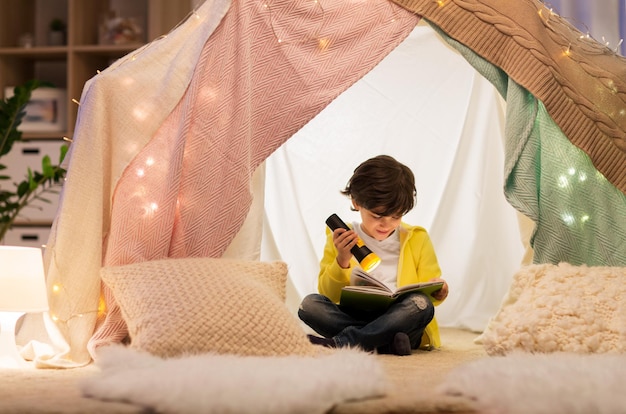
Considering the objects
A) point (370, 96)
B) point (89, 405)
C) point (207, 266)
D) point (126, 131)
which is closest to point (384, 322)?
point (207, 266)

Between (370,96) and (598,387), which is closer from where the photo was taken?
A: (598,387)

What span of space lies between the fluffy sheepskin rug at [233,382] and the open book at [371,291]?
18.0 inches

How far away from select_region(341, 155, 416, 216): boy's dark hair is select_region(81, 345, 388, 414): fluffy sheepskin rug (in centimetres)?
72

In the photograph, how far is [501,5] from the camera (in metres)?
2.23

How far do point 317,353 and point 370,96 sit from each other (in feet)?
4.67

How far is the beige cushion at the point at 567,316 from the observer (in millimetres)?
1806

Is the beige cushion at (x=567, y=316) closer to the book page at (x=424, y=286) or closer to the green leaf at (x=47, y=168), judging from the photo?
the book page at (x=424, y=286)

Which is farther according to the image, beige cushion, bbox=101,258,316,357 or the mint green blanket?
the mint green blanket

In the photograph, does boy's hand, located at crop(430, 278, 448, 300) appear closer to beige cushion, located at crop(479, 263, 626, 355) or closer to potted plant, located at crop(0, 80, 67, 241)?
beige cushion, located at crop(479, 263, 626, 355)

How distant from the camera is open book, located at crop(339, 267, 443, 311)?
1982mm

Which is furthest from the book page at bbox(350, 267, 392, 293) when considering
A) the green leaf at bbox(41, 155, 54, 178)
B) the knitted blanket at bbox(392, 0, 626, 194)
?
the green leaf at bbox(41, 155, 54, 178)

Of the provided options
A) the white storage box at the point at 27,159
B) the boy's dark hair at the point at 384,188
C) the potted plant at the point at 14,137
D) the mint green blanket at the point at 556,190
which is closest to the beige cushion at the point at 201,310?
the boy's dark hair at the point at 384,188

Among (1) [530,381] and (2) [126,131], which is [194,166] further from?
(1) [530,381]

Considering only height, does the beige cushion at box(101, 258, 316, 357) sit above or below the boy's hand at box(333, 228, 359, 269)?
below
